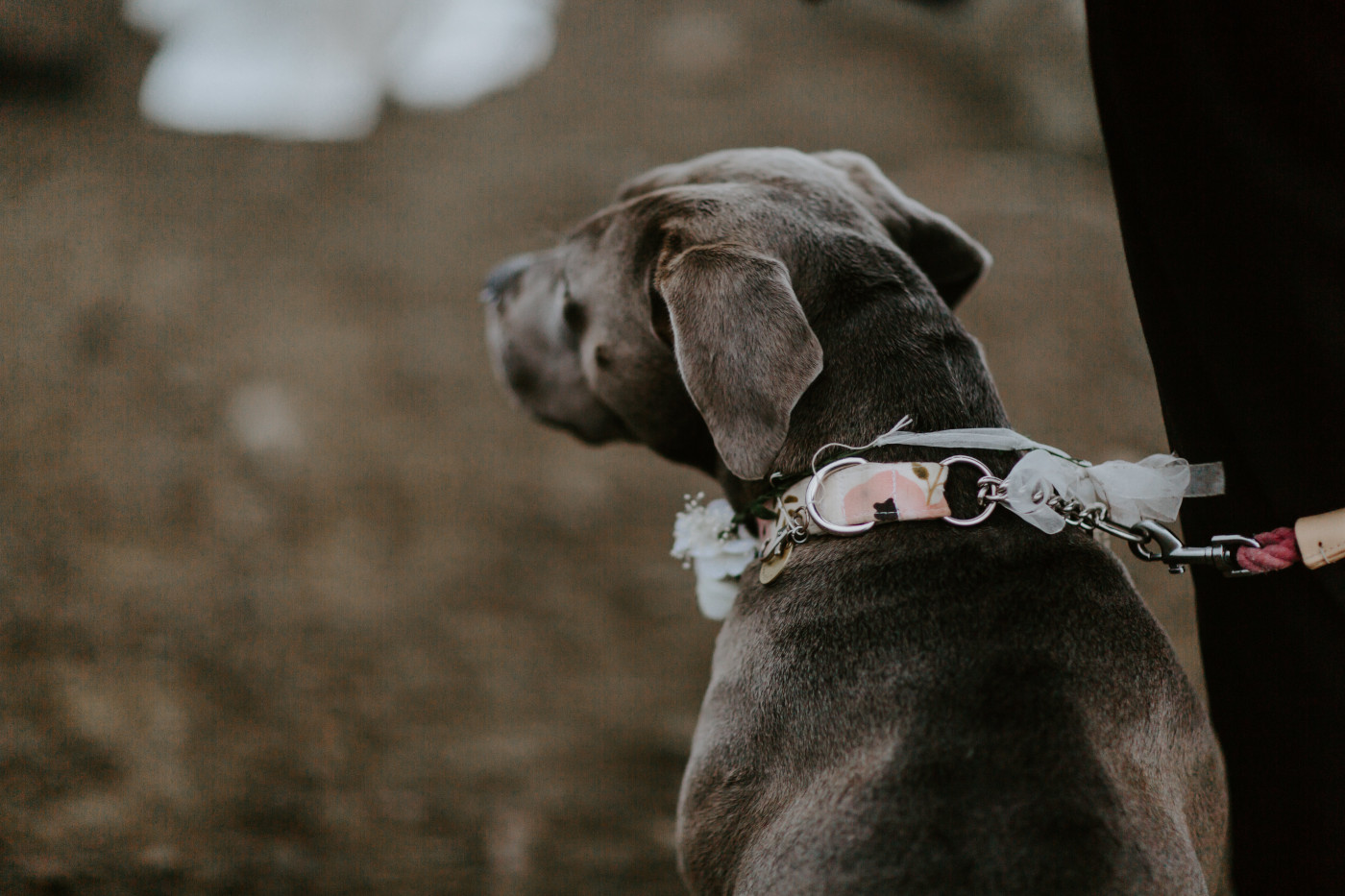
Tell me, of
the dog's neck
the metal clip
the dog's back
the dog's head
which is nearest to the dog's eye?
the dog's head

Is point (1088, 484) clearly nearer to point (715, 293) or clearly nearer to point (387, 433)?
point (715, 293)

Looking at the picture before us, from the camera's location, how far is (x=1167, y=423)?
183cm

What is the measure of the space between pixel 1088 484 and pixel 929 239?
0.83 meters

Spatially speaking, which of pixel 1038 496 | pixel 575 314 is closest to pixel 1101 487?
pixel 1038 496

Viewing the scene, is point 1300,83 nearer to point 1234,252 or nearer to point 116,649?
point 1234,252

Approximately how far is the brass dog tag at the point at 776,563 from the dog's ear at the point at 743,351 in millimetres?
154

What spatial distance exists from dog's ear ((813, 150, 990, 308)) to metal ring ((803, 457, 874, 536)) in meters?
0.72

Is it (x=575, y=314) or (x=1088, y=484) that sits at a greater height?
(x=575, y=314)

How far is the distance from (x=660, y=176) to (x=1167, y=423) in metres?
1.34

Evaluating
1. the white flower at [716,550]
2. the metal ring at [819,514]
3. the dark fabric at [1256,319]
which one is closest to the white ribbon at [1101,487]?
the dark fabric at [1256,319]

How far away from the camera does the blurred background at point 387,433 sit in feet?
12.2

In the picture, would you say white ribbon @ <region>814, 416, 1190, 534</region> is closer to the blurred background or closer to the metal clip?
the metal clip

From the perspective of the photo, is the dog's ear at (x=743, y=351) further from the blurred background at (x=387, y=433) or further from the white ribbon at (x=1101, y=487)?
the blurred background at (x=387, y=433)

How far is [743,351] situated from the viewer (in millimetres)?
1781
